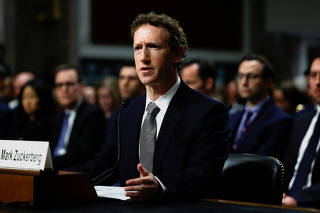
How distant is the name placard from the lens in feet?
5.39

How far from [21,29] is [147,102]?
7.00 meters

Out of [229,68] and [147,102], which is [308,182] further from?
[229,68]

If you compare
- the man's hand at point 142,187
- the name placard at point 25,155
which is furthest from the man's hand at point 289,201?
the name placard at point 25,155

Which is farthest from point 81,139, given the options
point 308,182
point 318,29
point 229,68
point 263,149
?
point 318,29

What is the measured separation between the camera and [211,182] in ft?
6.48

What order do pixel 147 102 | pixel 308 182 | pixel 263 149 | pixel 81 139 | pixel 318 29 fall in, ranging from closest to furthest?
pixel 147 102
pixel 308 182
pixel 263 149
pixel 81 139
pixel 318 29

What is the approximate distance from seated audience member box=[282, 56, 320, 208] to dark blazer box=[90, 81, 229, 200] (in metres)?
1.05

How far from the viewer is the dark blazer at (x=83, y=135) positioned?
4141 millimetres

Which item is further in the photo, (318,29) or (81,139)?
(318,29)

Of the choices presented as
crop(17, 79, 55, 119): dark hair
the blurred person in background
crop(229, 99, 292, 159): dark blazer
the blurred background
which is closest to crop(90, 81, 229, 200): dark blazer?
crop(229, 99, 292, 159): dark blazer

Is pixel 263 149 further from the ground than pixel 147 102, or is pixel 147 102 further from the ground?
pixel 147 102

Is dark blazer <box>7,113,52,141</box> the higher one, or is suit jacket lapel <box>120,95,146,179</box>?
suit jacket lapel <box>120,95,146,179</box>

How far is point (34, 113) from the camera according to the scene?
4.56 metres

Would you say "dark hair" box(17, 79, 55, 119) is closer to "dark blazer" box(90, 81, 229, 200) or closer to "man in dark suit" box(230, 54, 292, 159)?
"man in dark suit" box(230, 54, 292, 159)
